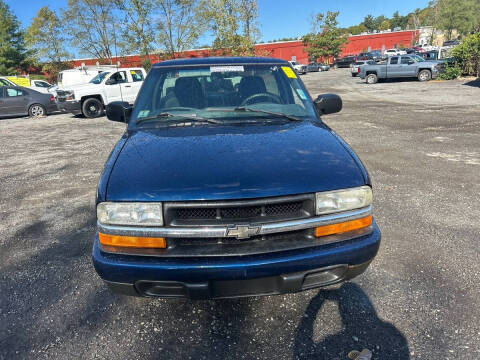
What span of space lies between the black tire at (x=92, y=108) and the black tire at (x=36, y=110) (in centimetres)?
Result: 303

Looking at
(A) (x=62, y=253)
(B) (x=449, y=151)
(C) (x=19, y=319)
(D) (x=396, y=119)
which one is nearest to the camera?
(C) (x=19, y=319)

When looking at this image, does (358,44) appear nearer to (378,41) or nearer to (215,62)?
(378,41)

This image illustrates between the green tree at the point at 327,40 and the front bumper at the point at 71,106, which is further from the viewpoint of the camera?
the green tree at the point at 327,40

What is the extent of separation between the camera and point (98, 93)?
13.0m

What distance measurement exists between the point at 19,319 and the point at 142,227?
1.32 m

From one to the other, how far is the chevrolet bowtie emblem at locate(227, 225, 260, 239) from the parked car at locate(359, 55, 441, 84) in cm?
2384

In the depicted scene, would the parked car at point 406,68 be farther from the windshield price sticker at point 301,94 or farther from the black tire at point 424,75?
the windshield price sticker at point 301,94

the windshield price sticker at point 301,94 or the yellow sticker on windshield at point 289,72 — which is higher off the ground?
the yellow sticker on windshield at point 289,72

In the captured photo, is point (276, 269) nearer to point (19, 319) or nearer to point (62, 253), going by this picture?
point (19, 319)

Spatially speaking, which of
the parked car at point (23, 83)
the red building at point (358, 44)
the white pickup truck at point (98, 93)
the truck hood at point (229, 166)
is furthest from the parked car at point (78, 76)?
the red building at point (358, 44)

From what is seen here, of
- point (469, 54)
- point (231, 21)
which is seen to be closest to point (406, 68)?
point (469, 54)

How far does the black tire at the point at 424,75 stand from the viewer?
21.4 m

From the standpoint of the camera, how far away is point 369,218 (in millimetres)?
2064

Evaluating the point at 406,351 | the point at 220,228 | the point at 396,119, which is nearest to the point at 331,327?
the point at 406,351
